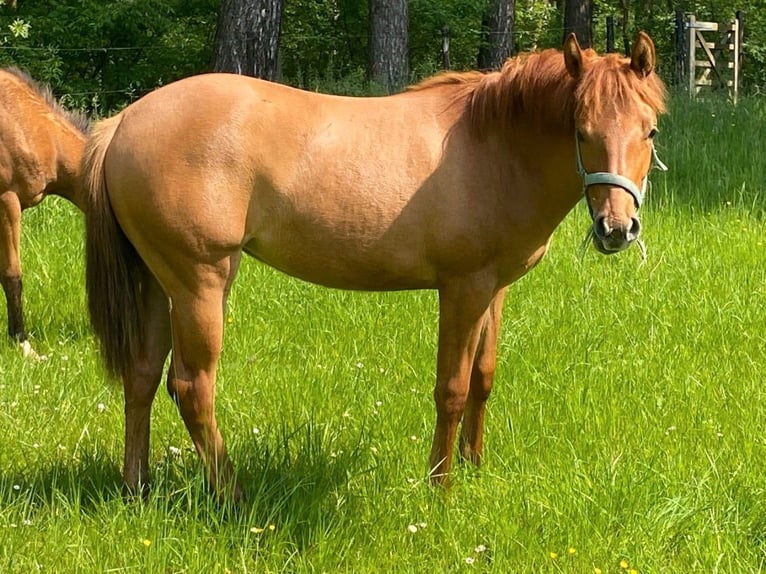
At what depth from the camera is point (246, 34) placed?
33.2 feet

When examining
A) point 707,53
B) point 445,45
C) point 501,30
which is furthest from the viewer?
point 707,53

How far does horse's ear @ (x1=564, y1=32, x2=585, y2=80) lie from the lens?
10.1ft

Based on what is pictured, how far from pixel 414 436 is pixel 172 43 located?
1458cm

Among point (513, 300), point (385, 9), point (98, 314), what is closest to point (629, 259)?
point (513, 300)

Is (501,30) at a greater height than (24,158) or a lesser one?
greater

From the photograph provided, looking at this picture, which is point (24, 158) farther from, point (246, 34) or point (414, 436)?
point (246, 34)

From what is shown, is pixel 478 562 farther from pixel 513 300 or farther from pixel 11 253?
pixel 11 253

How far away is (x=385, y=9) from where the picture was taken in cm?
1363

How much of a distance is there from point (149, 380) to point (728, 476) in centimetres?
226

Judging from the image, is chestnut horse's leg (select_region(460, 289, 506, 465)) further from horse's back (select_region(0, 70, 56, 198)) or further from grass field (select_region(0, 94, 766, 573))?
horse's back (select_region(0, 70, 56, 198))

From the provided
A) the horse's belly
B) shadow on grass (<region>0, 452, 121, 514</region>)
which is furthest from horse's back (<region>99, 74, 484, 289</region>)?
shadow on grass (<region>0, 452, 121, 514</region>)

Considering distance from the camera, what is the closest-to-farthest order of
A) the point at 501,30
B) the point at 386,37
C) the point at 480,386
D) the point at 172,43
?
the point at 480,386 → the point at 386,37 → the point at 172,43 → the point at 501,30

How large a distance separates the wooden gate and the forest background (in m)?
0.55

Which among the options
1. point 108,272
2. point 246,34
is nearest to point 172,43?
point 246,34
